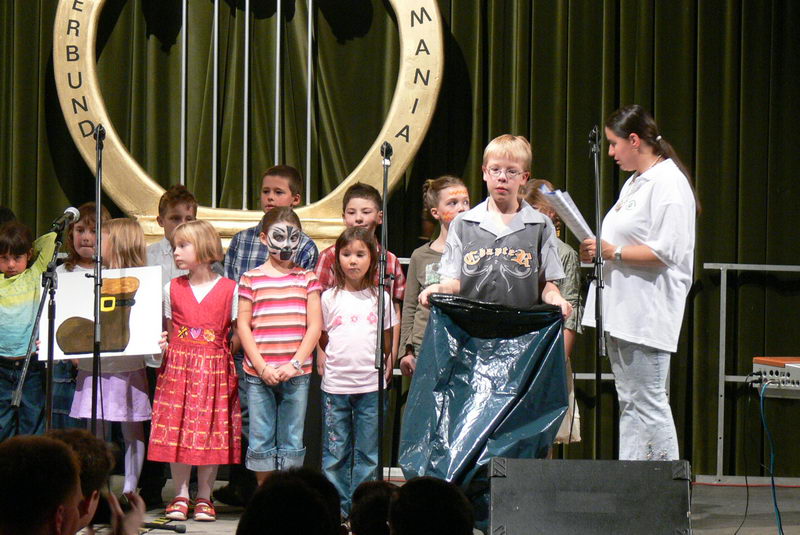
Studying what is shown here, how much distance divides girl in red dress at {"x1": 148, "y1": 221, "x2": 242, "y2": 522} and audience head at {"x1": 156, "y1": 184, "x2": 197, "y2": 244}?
0.38 m

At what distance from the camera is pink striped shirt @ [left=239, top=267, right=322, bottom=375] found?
4.14 metres

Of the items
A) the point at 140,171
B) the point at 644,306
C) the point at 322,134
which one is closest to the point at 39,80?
the point at 140,171

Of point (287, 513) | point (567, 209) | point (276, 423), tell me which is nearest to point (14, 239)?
point (276, 423)

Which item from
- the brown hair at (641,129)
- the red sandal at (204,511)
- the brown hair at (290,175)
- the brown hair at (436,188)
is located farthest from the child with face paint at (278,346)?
the brown hair at (641,129)

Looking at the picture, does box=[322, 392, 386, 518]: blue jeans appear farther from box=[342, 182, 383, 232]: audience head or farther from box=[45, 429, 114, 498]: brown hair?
box=[45, 429, 114, 498]: brown hair

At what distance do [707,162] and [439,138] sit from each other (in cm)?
133

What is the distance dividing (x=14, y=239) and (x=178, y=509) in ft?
4.55

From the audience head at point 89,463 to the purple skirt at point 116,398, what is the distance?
6.86 ft

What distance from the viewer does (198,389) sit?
13.6 ft

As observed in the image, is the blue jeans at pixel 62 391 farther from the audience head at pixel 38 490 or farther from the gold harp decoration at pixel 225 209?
the audience head at pixel 38 490

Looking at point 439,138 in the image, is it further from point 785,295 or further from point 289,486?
point 289,486

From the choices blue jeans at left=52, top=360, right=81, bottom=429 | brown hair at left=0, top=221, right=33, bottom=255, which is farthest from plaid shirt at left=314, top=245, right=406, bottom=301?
brown hair at left=0, top=221, right=33, bottom=255

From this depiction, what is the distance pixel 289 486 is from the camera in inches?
68.9

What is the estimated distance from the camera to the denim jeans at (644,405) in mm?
3662
